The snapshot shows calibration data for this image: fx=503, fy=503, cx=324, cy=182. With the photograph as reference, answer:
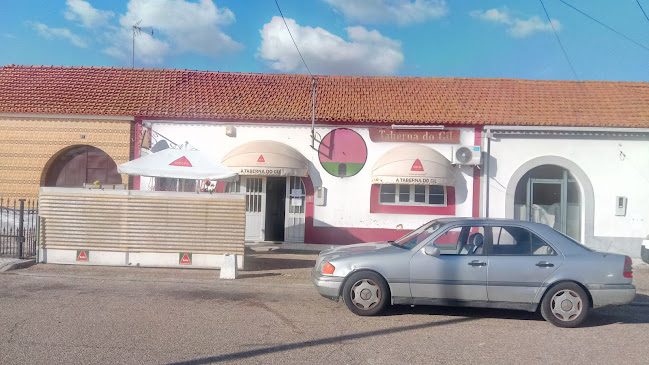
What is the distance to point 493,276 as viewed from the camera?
712 centimetres

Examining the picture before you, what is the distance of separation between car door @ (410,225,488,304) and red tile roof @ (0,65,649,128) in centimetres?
816

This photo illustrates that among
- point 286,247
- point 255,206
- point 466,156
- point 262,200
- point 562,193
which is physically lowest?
point 286,247

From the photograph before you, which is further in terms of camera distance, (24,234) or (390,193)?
(390,193)

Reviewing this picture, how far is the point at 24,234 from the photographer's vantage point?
11.3 meters

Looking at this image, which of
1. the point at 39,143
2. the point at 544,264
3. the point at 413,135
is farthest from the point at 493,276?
the point at 39,143

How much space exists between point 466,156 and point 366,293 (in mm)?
8458

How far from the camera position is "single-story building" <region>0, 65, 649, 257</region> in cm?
1473

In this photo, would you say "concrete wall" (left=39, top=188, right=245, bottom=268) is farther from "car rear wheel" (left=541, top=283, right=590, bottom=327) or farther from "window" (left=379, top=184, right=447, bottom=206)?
"car rear wheel" (left=541, top=283, right=590, bottom=327)

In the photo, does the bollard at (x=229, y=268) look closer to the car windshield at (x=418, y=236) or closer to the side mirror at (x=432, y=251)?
the car windshield at (x=418, y=236)

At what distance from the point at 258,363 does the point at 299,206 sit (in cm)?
1008

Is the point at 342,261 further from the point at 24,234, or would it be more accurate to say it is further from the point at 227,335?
the point at 24,234

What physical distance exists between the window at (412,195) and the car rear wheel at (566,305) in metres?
7.91

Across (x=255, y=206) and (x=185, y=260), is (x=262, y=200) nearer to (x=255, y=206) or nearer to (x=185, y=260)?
(x=255, y=206)

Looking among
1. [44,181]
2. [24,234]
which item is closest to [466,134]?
[24,234]
